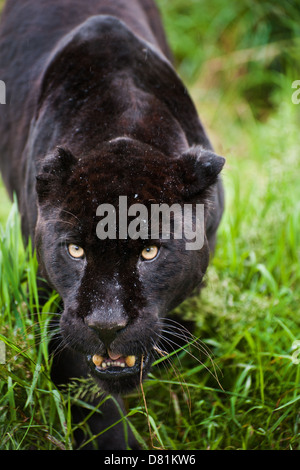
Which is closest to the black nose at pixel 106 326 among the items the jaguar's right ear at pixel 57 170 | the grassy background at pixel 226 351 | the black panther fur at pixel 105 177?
the black panther fur at pixel 105 177

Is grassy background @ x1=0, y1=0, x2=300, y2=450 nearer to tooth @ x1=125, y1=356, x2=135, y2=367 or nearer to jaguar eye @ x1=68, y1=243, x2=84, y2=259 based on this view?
tooth @ x1=125, y1=356, x2=135, y2=367

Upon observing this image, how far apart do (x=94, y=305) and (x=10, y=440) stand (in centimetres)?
74

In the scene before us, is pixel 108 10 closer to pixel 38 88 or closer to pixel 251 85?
pixel 38 88

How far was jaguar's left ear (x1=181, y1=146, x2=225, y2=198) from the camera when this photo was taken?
7.20ft

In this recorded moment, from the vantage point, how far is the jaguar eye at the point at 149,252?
6.63ft

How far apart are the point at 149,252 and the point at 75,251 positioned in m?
0.25

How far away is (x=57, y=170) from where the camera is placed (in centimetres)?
217

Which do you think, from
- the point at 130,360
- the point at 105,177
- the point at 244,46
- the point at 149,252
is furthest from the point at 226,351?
the point at 244,46

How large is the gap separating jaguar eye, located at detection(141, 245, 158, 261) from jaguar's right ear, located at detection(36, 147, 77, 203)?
404mm

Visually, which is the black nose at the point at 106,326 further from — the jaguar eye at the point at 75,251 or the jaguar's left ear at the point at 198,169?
the jaguar's left ear at the point at 198,169

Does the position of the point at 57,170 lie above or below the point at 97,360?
Result: above

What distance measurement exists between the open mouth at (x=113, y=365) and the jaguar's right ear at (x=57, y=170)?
610mm

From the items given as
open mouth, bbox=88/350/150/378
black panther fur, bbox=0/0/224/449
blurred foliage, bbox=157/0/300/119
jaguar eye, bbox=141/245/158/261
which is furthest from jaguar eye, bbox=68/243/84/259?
blurred foliage, bbox=157/0/300/119

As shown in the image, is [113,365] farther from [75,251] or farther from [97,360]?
[75,251]
